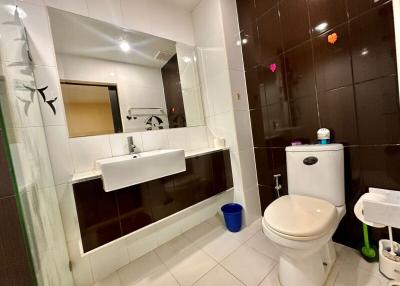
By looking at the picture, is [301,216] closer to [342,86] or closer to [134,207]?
[342,86]

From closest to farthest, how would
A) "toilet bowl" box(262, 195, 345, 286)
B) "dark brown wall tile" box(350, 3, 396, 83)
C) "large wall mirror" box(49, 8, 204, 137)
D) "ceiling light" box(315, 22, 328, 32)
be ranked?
"toilet bowl" box(262, 195, 345, 286), "dark brown wall tile" box(350, 3, 396, 83), "ceiling light" box(315, 22, 328, 32), "large wall mirror" box(49, 8, 204, 137)

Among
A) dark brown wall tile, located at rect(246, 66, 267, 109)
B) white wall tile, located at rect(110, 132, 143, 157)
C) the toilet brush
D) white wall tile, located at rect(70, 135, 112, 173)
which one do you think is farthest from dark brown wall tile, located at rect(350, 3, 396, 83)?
white wall tile, located at rect(70, 135, 112, 173)

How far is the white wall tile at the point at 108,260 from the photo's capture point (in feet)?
4.24

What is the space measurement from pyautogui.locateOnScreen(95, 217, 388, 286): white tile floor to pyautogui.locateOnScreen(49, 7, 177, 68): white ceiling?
1.76m

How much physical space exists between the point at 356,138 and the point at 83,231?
181 cm

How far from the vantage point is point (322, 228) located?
34.3 inches

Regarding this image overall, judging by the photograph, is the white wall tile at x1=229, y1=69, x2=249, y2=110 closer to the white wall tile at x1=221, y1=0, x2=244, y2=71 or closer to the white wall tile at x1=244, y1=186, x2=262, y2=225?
the white wall tile at x1=221, y1=0, x2=244, y2=71

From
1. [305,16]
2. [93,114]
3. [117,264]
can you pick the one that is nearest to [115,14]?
[93,114]

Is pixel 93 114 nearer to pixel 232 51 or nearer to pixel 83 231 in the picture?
pixel 83 231

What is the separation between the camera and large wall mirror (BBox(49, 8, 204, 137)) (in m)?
1.31

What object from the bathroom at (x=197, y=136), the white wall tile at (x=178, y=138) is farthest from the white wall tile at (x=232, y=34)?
the white wall tile at (x=178, y=138)

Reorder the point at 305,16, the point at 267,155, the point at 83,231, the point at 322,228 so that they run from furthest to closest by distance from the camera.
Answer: the point at 267,155 < the point at 305,16 < the point at 83,231 < the point at 322,228

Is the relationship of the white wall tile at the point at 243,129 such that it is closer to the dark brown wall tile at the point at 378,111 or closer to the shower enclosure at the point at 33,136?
the dark brown wall tile at the point at 378,111

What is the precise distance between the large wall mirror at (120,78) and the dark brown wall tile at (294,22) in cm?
95
